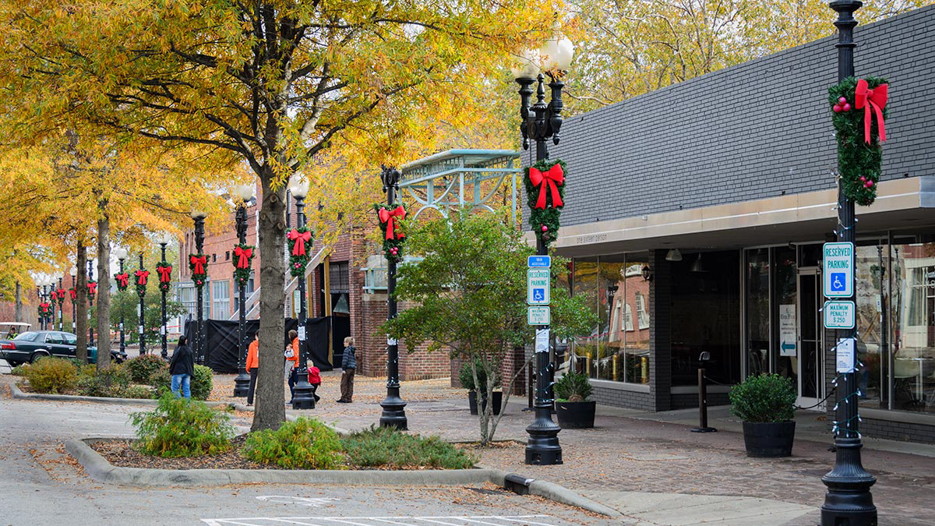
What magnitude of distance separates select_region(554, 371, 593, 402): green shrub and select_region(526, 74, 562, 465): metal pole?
424 centimetres

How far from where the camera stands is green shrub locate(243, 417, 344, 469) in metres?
11.9

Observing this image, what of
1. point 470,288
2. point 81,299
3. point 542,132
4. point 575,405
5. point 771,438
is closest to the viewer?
point 542,132

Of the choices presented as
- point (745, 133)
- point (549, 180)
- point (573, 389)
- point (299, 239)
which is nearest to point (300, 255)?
point (299, 239)

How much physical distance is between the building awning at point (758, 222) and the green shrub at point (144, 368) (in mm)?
12619

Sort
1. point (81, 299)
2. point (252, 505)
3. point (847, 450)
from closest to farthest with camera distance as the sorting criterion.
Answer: point (847, 450), point (252, 505), point (81, 299)

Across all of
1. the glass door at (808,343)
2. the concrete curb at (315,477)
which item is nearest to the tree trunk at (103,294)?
the concrete curb at (315,477)

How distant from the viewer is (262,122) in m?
16.1

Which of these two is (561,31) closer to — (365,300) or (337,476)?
(337,476)

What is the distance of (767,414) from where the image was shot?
13.6 meters

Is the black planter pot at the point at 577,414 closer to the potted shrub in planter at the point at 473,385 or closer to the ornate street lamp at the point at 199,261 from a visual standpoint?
the potted shrub in planter at the point at 473,385

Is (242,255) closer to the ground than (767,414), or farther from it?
farther from it

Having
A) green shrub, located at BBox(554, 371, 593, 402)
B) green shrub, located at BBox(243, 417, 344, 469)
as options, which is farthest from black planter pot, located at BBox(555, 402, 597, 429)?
green shrub, located at BBox(243, 417, 344, 469)

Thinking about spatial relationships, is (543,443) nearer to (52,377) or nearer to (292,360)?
(292,360)

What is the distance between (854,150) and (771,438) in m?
5.54
